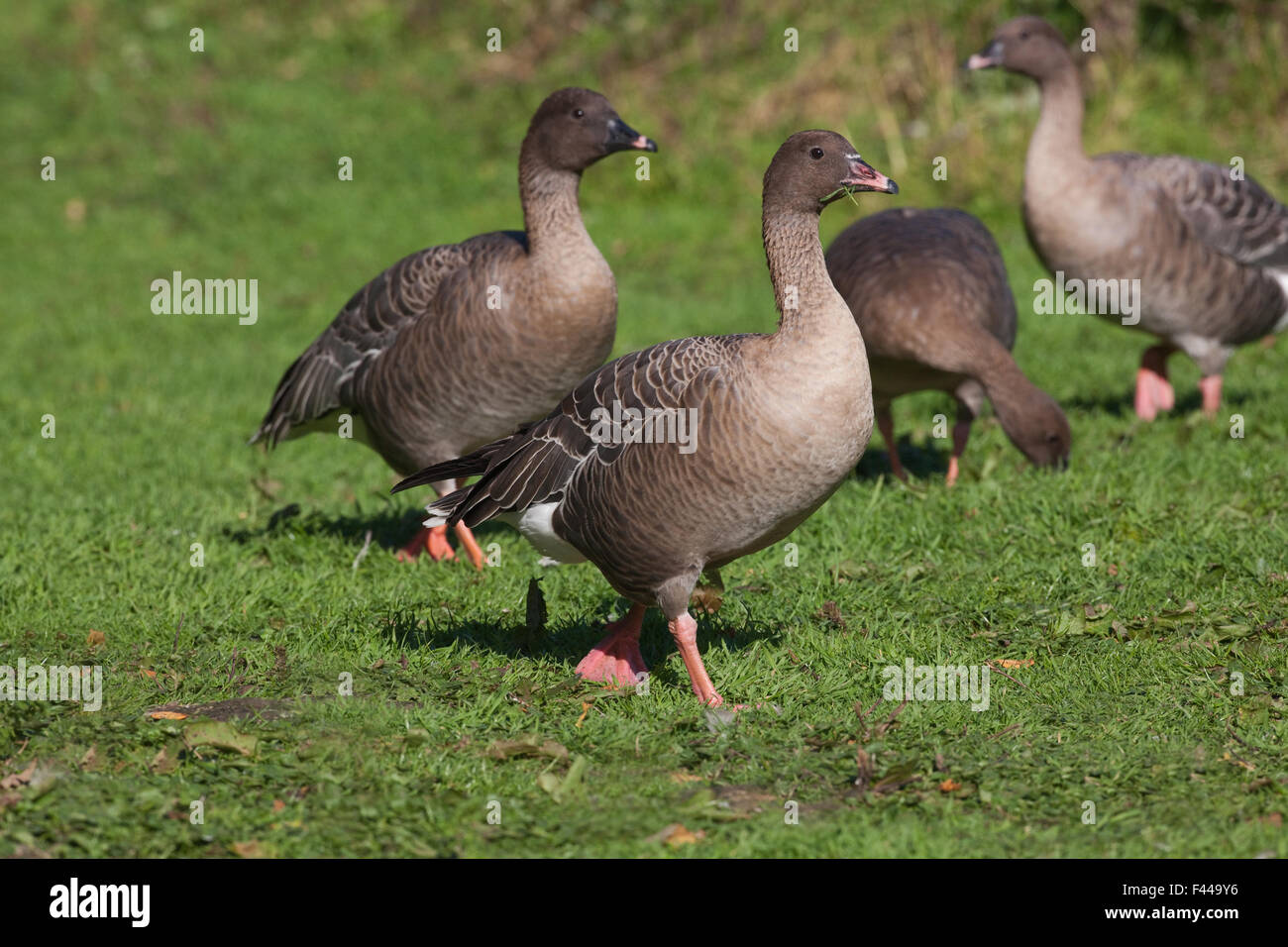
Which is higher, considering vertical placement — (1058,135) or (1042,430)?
(1058,135)

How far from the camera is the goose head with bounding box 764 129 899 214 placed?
17.6 feet

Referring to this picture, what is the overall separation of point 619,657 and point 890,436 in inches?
140

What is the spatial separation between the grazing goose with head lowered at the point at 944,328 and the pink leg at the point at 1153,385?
→ 1.36 metres

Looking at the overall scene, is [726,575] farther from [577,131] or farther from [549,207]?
[577,131]

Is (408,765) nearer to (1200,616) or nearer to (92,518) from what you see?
(1200,616)

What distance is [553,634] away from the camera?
20.8 feet

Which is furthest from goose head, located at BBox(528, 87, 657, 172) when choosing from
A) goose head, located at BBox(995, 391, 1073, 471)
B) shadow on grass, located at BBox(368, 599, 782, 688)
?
goose head, located at BBox(995, 391, 1073, 471)

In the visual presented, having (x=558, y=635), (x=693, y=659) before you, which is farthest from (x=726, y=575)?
(x=693, y=659)

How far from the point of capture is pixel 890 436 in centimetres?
884

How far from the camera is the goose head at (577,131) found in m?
7.22

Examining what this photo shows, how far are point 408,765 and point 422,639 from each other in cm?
133

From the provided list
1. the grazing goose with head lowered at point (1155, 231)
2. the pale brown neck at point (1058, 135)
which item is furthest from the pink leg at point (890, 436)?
the pale brown neck at point (1058, 135)

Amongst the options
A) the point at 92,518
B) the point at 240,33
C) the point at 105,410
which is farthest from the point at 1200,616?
the point at 240,33
